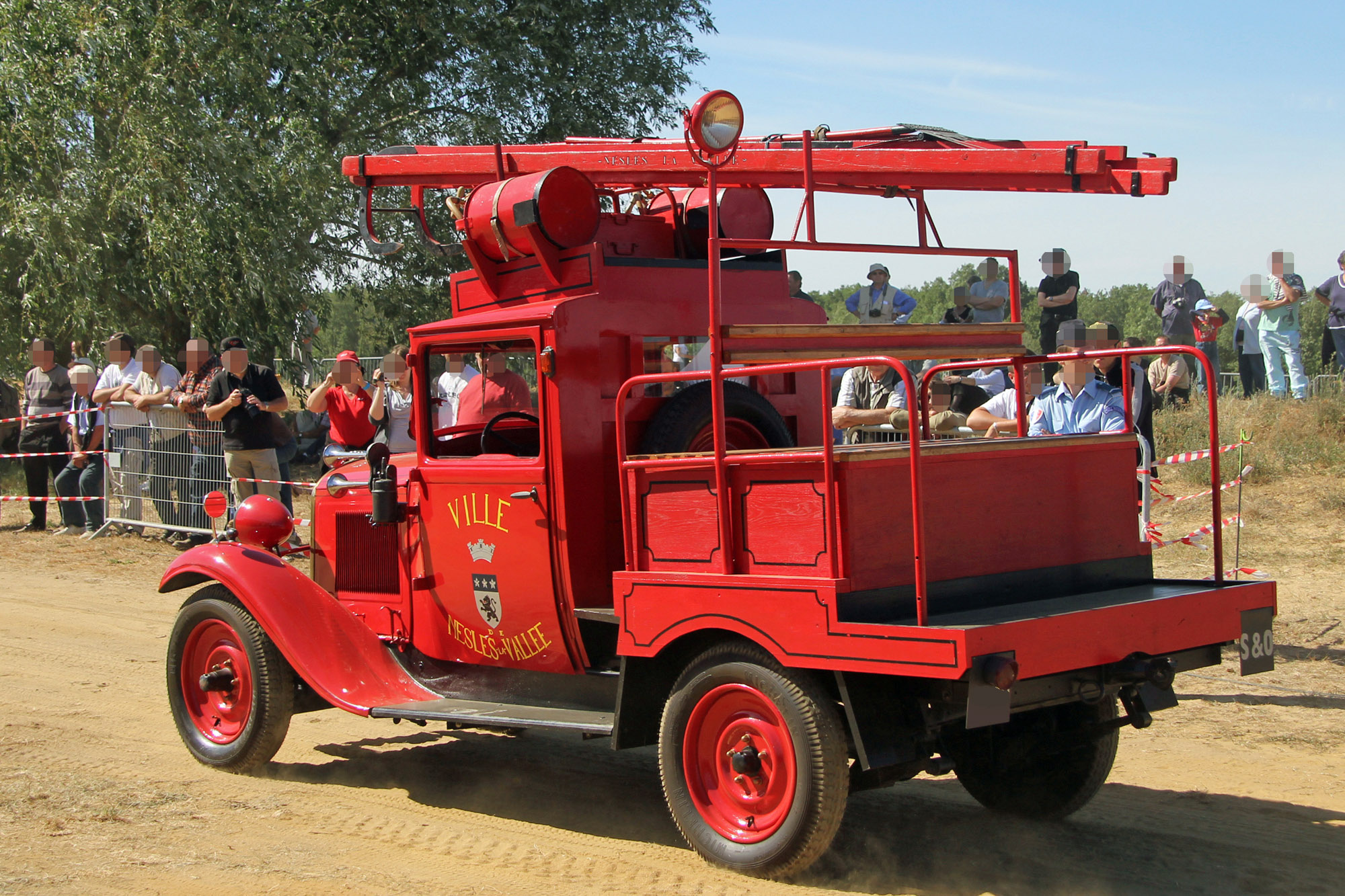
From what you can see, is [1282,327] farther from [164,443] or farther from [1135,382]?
[164,443]

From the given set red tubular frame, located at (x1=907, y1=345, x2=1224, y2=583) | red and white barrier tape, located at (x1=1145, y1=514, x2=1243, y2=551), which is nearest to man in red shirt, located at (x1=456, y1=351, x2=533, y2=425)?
red tubular frame, located at (x1=907, y1=345, x2=1224, y2=583)

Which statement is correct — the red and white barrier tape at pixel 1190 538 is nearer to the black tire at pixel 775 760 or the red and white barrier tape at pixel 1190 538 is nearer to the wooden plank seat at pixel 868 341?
the wooden plank seat at pixel 868 341

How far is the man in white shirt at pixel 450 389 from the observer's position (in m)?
5.78

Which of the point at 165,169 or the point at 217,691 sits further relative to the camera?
the point at 165,169

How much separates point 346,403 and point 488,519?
4511 mm

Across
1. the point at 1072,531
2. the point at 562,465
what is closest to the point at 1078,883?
the point at 1072,531

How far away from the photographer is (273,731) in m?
5.67

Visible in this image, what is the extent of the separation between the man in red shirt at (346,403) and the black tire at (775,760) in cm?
554

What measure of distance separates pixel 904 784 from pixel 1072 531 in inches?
62.9

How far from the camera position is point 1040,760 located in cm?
495

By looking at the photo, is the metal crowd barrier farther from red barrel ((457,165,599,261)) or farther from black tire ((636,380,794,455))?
black tire ((636,380,794,455))

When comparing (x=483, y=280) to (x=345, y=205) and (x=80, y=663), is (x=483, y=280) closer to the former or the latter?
(x=80, y=663)

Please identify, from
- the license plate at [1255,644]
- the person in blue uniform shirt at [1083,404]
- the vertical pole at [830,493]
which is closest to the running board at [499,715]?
the vertical pole at [830,493]

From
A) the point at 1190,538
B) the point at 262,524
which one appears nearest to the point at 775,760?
the point at 262,524
